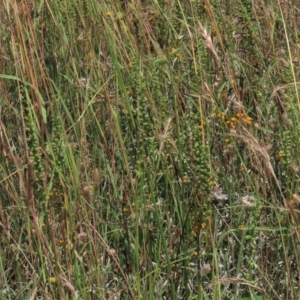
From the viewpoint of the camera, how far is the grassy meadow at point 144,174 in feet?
5.40

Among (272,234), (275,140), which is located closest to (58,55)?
(275,140)

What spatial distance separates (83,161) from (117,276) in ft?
0.94

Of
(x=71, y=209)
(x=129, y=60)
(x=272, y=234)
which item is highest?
(x=129, y=60)

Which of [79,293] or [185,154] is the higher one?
[185,154]

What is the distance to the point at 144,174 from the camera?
70.1 inches

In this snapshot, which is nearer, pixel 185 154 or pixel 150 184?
pixel 150 184

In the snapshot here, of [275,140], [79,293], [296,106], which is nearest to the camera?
[79,293]

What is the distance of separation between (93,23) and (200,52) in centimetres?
47

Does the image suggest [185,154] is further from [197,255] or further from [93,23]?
[93,23]

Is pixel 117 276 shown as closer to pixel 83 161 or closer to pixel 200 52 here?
pixel 83 161

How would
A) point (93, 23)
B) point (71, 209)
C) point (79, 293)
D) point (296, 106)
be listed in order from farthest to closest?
point (93, 23)
point (296, 106)
point (71, 209)
point (79, 293)

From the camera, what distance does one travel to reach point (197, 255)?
169 centimetres

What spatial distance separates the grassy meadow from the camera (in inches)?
64.8

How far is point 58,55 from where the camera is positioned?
7.75 feet
